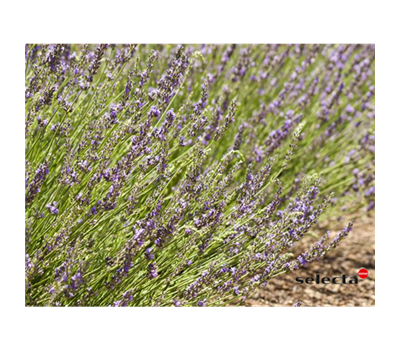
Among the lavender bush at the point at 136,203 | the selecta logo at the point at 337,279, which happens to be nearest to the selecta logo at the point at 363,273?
the selecta logo at the point at 337,279

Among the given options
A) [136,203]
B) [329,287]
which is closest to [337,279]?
[329,287]

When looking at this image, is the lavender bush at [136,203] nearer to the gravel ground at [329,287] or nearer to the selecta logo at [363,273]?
the gravel ground at [329,287]

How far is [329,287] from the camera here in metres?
3.00

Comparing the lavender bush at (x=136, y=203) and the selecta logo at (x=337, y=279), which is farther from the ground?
the lavender bush at (x=136, y=203)

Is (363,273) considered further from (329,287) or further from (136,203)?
(136,203)

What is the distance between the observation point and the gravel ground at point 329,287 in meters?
2.87

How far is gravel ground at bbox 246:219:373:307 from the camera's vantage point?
2.87 meters

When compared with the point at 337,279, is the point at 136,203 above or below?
above

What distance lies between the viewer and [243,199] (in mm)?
2012

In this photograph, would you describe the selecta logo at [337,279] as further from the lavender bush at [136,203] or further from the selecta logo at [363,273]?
the lavender bush at [136,203]

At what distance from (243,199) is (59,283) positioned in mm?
735

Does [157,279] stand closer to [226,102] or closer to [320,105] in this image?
[226,102]

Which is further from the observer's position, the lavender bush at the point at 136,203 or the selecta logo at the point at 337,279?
the selecta logo at the point at 337,279
